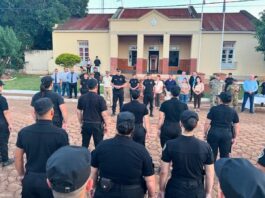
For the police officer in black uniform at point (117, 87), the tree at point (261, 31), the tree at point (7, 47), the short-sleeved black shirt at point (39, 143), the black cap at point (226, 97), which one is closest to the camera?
the short-sleeved black shirt at point (39, 143)

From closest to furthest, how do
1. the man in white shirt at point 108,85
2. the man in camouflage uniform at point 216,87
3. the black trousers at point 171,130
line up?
the black trousers at point 171,130
the man in camouflage uniform at point 216,87
the man in white shirt at point 108,85

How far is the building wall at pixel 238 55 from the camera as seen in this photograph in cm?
2556

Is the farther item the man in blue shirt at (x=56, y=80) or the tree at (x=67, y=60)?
the tree at (x=67, y=60)

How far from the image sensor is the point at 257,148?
824 centimetres

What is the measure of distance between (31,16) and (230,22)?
20.7 meters

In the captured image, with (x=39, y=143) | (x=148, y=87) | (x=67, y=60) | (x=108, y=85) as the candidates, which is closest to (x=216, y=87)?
(x=148, y=87)

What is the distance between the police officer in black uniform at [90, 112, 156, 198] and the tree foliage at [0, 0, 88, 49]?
91.3 ft

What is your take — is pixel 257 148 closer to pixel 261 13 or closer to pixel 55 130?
pixel 55 130

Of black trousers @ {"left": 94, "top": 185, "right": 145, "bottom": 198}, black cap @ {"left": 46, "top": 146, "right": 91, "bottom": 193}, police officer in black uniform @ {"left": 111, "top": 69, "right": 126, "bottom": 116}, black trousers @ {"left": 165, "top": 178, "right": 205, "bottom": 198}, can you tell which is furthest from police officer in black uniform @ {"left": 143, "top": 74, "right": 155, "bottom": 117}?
black cap @ {"left": 46, "top": 146, "right": 91, "bottom": 193}

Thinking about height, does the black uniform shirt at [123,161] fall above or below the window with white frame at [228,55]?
below

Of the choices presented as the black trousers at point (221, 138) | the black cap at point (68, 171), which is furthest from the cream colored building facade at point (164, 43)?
the black cap at point (68, 171)

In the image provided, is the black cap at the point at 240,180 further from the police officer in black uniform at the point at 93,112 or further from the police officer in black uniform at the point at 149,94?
the police officer in black uniform at the point at 149,94

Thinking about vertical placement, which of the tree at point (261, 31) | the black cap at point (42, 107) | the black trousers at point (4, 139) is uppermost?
the tree at point (261, 31)

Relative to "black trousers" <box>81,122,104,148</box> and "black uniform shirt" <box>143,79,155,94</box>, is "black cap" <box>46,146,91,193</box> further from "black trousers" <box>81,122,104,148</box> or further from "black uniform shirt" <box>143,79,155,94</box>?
"black uniform shirt" <box>143,79,155,94</box>
